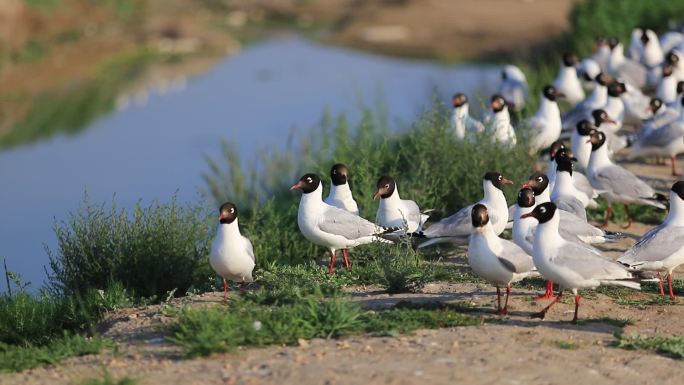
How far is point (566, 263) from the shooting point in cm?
746

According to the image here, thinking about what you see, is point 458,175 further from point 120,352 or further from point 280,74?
point 280,74

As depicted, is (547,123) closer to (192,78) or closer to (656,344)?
(656,344)

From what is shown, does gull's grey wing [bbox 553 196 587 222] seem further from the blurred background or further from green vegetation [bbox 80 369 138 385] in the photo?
green vegetation [bbox 80 369 138 385]

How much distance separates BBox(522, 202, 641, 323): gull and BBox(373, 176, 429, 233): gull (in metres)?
2.07

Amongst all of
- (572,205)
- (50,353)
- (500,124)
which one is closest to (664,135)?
Result: (500,124)

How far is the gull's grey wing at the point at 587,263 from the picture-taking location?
24.5 ft

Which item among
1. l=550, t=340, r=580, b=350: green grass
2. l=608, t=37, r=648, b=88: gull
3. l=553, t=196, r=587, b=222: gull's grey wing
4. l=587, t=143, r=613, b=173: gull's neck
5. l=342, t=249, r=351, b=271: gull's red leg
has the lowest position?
l=550, t=340, r=580, b=350: green grass

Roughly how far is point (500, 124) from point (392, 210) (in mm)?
3327

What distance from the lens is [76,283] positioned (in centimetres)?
956

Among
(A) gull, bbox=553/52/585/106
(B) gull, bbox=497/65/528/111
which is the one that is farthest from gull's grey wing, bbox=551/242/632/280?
(A) gull, bbox=553/52/585/106

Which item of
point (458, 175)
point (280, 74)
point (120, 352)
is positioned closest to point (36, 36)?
point (280, 74)

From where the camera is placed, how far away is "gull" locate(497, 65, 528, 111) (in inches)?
627

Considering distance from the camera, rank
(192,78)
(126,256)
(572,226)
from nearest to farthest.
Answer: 1. (572,226)
2. (126,256)
3. (192,78)

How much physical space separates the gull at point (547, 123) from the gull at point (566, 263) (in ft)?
18.2
